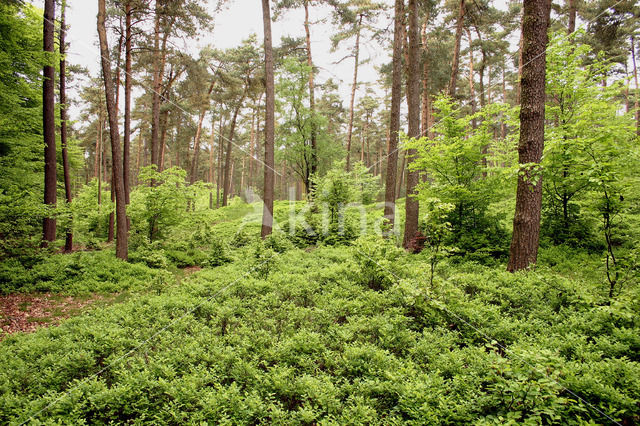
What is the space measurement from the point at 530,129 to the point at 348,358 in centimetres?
555

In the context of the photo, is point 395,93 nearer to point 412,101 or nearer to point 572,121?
point 412,101

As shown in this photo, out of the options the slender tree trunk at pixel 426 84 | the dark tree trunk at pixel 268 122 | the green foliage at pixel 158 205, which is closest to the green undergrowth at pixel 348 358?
the dark tree trunk at pixel 268 122

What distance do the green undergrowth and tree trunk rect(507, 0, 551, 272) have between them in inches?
26.5

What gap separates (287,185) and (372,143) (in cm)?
1427

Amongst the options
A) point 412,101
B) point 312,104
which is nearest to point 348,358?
point 412,101

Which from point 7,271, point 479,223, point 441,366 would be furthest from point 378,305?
point 7,271

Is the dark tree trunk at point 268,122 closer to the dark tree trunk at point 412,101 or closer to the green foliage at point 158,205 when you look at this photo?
the green foliage at point 158,205

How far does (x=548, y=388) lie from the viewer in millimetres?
2338

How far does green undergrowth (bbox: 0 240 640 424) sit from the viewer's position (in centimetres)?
264

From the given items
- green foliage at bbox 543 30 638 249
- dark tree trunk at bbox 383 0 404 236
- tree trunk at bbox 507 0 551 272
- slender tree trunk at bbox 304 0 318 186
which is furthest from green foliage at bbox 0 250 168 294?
slender tree trunk at bbox 304 0 318 186

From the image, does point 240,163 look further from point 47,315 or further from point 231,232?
point 47,315

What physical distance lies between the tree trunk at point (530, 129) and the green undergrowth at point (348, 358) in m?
0.67

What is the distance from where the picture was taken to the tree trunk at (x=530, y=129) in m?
5.32

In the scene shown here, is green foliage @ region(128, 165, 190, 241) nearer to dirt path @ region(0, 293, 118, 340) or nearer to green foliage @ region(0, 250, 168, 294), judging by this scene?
green foliage @ region(0, 250, 168, 294)
